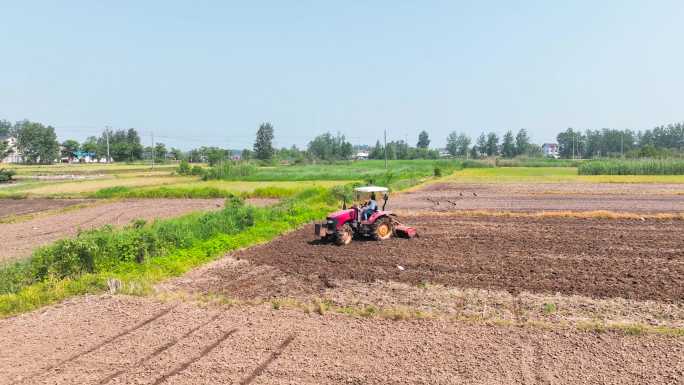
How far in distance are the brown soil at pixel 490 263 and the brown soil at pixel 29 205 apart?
68.8 ft

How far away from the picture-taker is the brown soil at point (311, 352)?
23.1 feet

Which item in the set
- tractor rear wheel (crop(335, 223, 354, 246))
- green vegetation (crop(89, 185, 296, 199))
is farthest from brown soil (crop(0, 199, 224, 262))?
tractor rear wheel (crop(335, 223, 354, 246))

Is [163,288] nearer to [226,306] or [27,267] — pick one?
[226,306]

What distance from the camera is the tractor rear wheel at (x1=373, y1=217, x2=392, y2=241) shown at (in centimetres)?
1709

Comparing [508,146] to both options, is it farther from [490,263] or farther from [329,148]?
[490,263]

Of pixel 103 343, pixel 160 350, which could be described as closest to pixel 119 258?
pixel 103 343

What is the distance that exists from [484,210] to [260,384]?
70.5 feet

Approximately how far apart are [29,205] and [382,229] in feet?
93.0

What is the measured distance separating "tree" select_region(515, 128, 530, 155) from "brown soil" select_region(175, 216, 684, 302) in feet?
424

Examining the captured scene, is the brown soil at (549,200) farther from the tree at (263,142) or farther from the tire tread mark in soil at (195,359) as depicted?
the tree at (263,142)

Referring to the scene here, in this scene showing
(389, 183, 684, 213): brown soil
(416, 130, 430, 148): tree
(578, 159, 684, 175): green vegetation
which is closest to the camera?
(389, 183, 684, 213): brown soil

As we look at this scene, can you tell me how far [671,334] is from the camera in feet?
27.2

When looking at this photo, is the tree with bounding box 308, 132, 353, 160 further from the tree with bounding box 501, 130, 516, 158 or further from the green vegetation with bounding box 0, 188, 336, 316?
the green vegetation with bounding box 0, 188, 336, 316

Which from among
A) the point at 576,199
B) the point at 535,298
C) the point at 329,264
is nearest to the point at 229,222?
→ the point at 329,264
